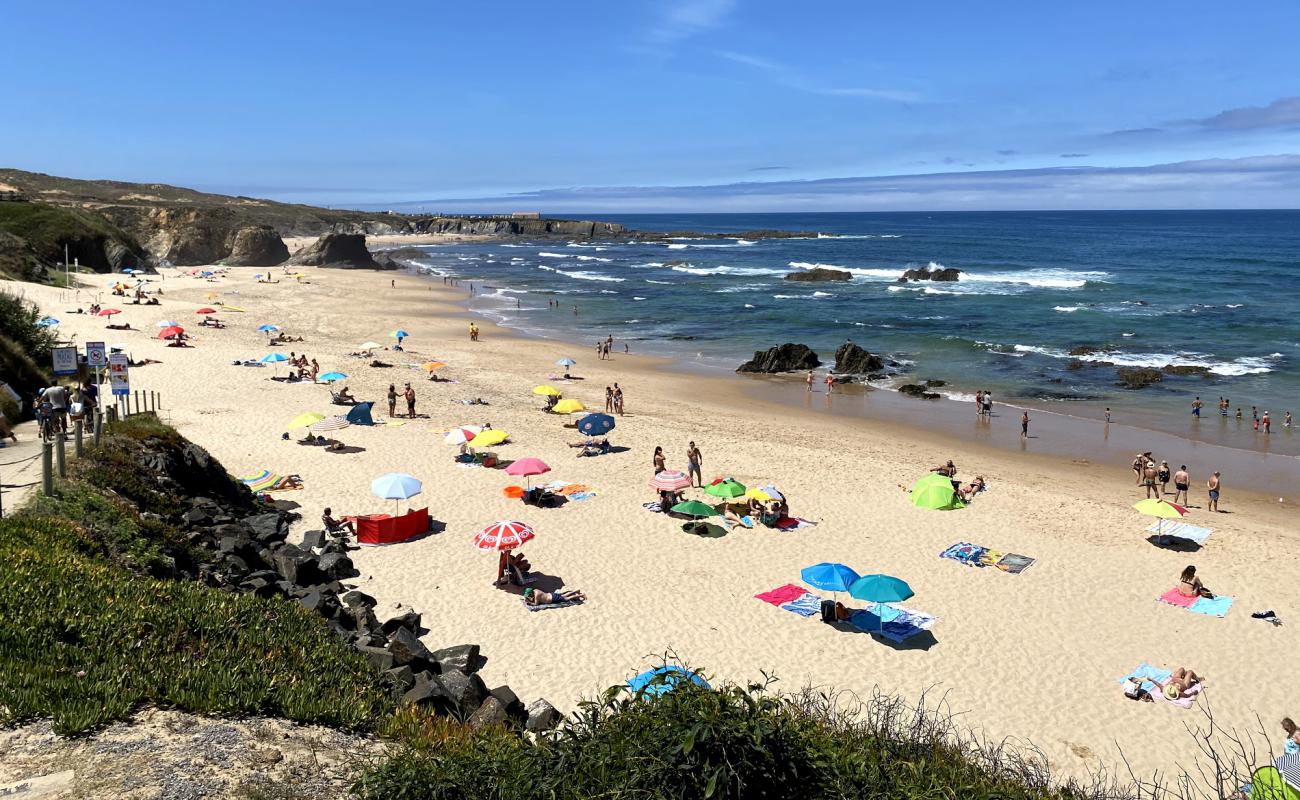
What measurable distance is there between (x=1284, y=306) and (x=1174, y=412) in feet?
107

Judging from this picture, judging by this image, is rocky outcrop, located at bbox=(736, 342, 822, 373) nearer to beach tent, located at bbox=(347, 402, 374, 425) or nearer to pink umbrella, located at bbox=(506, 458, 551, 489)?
beach tent, located at bbox=(347, 402, 374, 425)

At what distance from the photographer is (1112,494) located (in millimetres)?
20266

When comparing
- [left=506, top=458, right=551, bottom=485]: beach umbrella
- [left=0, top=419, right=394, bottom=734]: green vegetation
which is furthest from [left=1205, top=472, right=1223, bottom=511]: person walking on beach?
[left=0, top=419, right=394, bottom=734]: green vegetation

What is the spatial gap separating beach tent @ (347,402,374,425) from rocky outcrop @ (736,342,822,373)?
17482mm

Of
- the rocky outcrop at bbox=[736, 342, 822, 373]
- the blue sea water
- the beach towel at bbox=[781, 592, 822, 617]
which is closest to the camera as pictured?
the beach towel at bbox=[781, 592, 822, 617]

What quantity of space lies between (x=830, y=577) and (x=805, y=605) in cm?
86

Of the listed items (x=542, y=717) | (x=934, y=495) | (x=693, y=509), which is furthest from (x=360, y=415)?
(x=542, y=717)

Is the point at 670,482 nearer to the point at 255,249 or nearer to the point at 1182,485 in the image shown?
the point at 1182,485

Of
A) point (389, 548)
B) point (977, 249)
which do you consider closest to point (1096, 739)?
point (389, 548)

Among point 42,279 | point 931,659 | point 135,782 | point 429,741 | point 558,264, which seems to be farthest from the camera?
point 558,264

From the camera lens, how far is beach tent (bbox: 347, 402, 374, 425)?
2311cm

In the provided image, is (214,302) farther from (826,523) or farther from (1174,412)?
(1174,412)

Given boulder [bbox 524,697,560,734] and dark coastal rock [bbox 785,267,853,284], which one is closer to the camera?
boulder [bbox 524,697,560,734]

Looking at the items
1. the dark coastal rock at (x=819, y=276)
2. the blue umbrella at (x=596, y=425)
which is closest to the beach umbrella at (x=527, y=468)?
the blue umbrella at (x=596, y=425)
